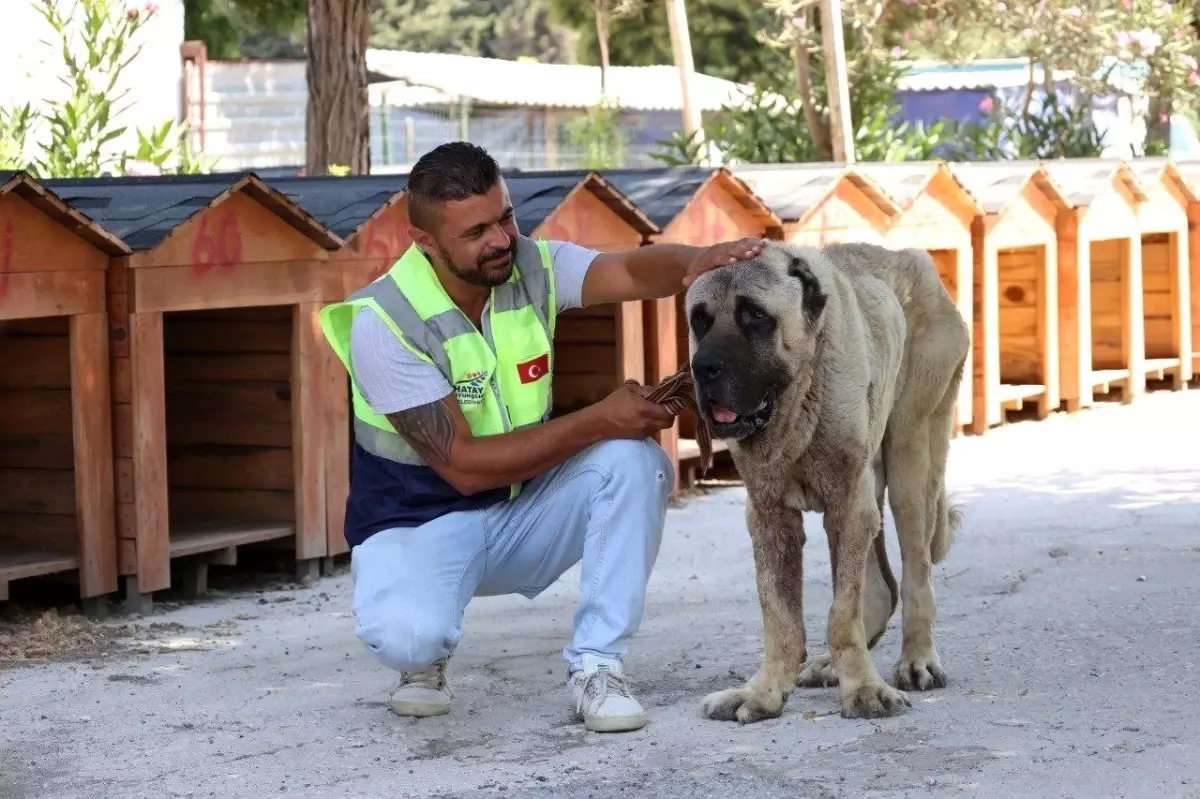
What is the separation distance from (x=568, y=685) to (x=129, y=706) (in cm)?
146

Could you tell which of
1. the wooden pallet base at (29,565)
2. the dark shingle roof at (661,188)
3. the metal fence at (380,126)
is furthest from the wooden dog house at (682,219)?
the metal fence at (380,126)

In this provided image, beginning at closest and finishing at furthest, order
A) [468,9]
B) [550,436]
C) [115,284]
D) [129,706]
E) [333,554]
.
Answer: [550,436] → [129,706] → [115,284] → [333,554] → [468,9]

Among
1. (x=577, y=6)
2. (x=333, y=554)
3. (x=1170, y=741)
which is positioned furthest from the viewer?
(x=577, y=6)

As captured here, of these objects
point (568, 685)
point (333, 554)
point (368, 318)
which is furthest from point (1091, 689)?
point (333, 554)

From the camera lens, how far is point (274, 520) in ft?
27.1

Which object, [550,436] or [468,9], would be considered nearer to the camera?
[550,436]

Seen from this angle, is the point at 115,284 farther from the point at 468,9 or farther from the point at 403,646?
the point at 468,9

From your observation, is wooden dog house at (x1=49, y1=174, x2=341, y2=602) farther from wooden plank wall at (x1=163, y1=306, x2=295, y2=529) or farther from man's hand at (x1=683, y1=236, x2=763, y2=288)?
man's hand at (x1=683, y1=236, x2=763, y2=288)

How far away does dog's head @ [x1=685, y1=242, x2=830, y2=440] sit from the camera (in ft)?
15.7

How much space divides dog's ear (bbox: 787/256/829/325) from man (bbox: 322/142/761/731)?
13 centimetres

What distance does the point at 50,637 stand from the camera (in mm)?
6777

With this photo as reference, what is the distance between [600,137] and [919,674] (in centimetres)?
2356

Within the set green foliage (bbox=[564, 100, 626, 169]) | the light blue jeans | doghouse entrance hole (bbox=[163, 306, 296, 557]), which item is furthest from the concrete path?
green foliage (bbox=[564, 100, 626, 169])

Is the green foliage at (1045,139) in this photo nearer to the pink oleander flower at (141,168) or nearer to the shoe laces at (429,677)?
the pink oleander flower at (141,168)
